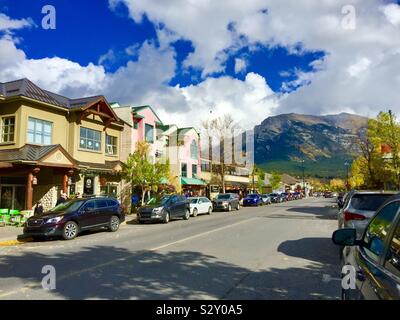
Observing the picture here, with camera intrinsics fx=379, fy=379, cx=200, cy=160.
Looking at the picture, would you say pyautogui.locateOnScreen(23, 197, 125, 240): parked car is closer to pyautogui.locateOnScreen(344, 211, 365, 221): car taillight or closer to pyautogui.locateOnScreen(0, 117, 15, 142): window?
pyautogui.locateOnScreen(0, 117, 15, 142): window

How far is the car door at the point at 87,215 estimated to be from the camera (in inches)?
604

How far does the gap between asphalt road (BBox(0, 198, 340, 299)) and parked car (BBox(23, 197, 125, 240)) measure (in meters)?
0.61

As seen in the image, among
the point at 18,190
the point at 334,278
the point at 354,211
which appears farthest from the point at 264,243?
the point at 18,190

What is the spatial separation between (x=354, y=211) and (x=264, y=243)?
12.6 feet

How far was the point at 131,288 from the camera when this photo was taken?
6.59 m

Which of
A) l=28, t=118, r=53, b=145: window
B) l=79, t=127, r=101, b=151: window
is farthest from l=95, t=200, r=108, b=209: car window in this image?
l=79, t=127, r=101, b=151: window

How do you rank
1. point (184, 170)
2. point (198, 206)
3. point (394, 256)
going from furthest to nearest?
point (184, 170), point (198, 206), point (394, 256)

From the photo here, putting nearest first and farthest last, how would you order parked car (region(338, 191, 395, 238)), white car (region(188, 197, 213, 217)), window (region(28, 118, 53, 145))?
parked car (region(338, 191, 395, 238))
window (region(28, 118, 53, 145))
white car (region(188, 197, 213, 217))

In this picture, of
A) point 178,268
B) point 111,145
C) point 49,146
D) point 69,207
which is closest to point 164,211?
point 69,207

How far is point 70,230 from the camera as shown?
1464 centimetres

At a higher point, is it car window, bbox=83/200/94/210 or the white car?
car window, bbox=83/200/94/210

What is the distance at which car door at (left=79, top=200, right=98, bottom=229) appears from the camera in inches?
604

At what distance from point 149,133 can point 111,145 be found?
24.1 ft

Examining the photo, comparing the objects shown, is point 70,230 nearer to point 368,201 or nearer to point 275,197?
point 368,201
